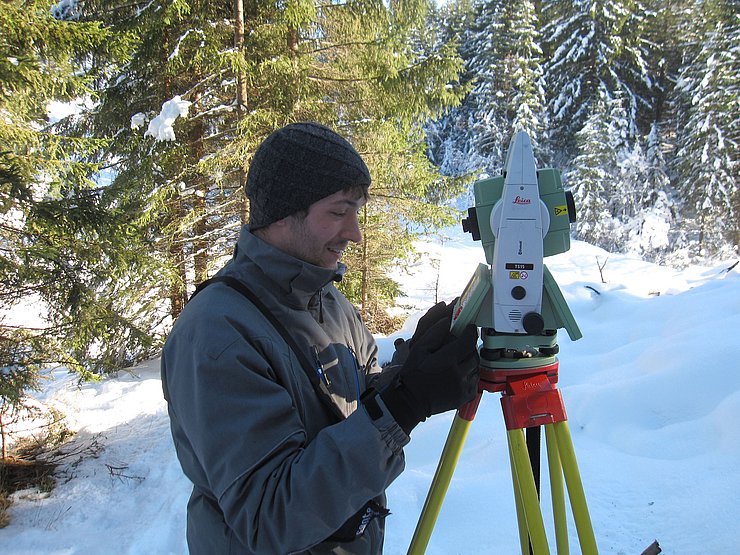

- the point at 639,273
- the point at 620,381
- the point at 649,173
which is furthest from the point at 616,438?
the point at 649,173

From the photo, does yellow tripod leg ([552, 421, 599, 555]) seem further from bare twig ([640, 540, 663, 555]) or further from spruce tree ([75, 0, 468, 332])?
spruce tree ([75, 0, 468, 332])

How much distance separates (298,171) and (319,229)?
0.59 feet

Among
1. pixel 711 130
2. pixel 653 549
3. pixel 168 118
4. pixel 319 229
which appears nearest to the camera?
pixel 319 229

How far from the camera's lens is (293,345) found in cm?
118

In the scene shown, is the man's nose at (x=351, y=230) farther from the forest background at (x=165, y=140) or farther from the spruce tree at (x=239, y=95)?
the spruce tree at (x=239, y=95)

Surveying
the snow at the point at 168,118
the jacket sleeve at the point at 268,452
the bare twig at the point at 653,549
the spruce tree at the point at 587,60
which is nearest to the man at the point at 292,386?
the jacket sleeve at the point at 268,452

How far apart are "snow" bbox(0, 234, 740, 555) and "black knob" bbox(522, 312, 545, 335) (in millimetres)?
1717

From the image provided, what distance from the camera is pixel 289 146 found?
125 centimetres

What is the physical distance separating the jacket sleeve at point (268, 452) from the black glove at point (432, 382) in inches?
2.3

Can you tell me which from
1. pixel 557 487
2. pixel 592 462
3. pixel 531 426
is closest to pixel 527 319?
pixel 531 426

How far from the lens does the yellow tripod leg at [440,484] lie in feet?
4.38

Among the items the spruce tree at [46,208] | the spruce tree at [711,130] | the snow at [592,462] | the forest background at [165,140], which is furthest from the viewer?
the spruce tree at [711,130]

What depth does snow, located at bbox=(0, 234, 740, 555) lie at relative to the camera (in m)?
2.35

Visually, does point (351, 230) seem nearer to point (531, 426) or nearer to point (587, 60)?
point (531, 426)
